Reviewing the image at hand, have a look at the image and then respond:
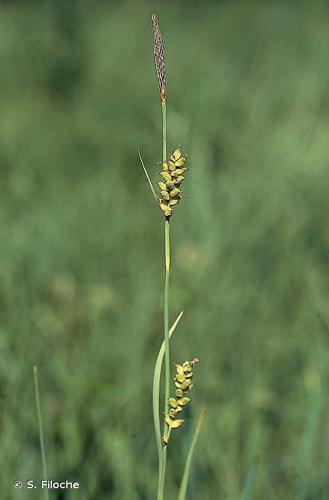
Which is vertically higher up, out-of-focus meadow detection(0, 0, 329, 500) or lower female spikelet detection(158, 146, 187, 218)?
lower female spikelet detection(158, 146, 187, 218)

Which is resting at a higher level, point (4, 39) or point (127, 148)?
point (4, 39)

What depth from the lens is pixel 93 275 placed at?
194 cm

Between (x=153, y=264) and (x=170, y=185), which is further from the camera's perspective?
(x=153, y=264)

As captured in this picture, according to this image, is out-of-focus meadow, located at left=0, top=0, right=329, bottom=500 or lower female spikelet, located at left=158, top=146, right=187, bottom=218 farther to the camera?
out-of-focus meadow, located at left=0, top=0, right=329, bottom=500

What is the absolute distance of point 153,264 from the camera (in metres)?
2.04

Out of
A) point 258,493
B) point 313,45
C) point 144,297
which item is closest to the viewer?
point 258,493

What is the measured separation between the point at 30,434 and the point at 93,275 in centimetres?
75

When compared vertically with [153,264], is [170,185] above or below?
above

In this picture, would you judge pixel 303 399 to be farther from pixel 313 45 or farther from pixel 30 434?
pixel 313 45

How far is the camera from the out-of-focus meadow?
124 cm

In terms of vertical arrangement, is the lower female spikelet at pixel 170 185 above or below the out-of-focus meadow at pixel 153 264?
above

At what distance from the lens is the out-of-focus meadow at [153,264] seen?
124 cm

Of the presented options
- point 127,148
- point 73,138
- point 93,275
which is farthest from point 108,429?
point 73,138

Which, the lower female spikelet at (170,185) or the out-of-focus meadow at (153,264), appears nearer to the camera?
the lower female spikelet at (170,185)
